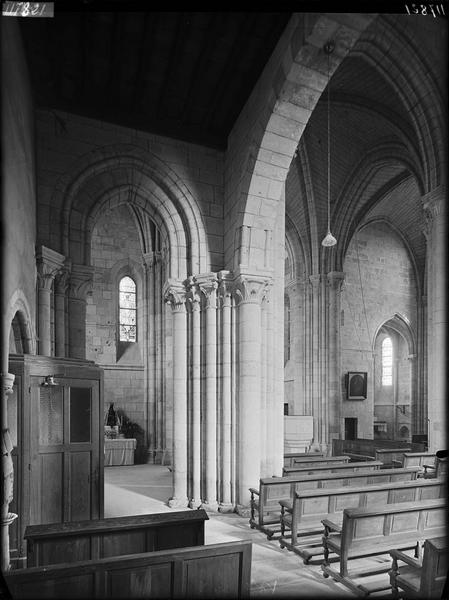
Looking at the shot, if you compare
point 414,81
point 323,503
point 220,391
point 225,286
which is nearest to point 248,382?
point 220,391

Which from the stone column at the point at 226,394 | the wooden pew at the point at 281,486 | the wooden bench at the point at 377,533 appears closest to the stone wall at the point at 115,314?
the stone column at the point at 226,394

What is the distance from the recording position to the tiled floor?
4.66 m

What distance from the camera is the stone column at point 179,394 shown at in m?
8.71

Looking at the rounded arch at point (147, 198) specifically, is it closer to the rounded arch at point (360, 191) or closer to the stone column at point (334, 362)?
the rounded arch at point (360, 191)

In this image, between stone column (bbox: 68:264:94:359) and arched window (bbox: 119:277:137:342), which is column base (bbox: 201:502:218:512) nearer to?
stone column (bbox: 68:264:94:359)

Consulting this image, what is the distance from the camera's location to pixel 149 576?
11.5ft

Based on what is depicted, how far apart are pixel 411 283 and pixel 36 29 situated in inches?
793

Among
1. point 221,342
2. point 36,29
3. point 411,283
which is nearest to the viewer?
point 36,29

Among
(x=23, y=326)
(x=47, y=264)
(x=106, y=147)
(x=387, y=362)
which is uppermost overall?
(x=106, y=147)

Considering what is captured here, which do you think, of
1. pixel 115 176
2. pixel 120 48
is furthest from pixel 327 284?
pixel 120 48

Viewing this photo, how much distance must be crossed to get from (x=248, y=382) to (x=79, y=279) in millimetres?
3479

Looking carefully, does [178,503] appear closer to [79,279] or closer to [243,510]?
[243,510]

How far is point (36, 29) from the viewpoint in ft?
21.8

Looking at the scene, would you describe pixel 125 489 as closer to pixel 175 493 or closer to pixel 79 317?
pixel 175 493
